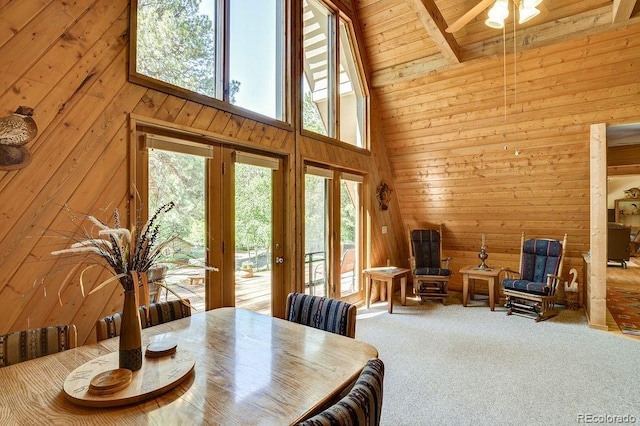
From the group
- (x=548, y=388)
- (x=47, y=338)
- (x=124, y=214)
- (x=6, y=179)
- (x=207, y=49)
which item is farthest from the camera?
(x=207, y=49)

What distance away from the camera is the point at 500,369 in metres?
2.97

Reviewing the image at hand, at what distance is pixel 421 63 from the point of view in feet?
15.2

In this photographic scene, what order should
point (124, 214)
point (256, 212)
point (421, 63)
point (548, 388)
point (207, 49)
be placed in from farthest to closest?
point (421, 63)
point (256, 212)
point (207, 49)
point (548, 388)
point (124, 214)

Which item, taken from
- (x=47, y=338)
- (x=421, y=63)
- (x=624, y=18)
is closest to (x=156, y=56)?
(x=47, y=338)

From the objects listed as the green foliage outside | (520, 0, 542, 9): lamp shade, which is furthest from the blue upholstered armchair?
the green foliage outside

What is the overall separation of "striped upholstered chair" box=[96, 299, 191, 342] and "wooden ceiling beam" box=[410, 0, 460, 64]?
360 centimetres

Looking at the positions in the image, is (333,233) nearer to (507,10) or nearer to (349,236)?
(349,236)

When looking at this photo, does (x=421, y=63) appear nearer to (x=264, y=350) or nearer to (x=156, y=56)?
(x=156, y=56)

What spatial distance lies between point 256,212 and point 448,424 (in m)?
2.51

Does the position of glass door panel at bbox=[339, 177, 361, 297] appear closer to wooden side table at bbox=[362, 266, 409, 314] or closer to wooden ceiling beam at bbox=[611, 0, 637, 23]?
wooden side table at bbox=[362, 266, 409, 314]

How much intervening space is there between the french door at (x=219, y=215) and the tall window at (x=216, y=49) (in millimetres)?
551

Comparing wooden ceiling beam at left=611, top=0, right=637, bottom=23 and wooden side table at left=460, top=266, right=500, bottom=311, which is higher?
wooden ceiling beam at left=611, top=0, right=637, bottom=23

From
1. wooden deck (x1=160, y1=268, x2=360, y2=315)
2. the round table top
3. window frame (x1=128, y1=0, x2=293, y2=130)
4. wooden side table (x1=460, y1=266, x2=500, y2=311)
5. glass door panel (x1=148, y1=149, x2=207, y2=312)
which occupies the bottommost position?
wooden side table (x1=460, y1=266, x2=500, y2=311)

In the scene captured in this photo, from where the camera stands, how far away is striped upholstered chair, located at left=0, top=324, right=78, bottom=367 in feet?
4.88
